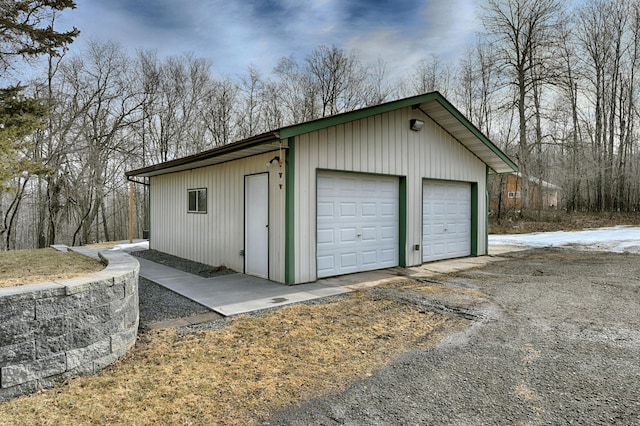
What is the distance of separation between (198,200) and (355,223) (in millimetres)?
4141

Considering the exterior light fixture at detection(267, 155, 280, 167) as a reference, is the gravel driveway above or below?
below

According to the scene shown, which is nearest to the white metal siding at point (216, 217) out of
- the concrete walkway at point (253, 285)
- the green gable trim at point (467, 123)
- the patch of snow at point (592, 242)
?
the concrete walkway at point (253, 285)

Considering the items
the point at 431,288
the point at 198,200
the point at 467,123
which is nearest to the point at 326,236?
the point at 431,288

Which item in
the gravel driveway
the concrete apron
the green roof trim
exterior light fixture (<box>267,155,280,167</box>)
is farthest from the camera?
exterior light fixture (<box>267,155,280,167</box>)

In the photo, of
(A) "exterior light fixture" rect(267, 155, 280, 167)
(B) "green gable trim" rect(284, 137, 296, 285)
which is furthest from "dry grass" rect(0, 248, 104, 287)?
(A) "exterior light fixture" rect(267, 155, 280, 167)

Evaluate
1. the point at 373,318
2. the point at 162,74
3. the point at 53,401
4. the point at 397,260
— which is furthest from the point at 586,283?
the point at 162,74

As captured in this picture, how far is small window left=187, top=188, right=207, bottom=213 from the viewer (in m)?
8.60

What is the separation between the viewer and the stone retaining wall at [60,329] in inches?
96.0

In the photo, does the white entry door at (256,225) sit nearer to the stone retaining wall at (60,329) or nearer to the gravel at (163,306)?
the gravel at (163,306)

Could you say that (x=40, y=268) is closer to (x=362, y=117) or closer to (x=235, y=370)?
(x=235, y=370)

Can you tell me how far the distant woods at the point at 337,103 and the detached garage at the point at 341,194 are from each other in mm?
10616

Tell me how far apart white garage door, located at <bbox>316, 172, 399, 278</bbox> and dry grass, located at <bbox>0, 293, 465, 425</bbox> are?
2.26 meters

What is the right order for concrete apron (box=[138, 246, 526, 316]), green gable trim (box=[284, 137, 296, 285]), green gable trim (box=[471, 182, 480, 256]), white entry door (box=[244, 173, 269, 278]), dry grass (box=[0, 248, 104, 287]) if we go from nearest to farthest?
1. dry grass (box=[0, 248, 104, 287])
2. concrete apron (box=[138, 246, 526, 316])
3. green gable trim (box=[284, 137, 296, 285])
4. white entry door (box=[244, 173, 269, 278])
5. green gable trim (box=[471, 182, 480, 256])

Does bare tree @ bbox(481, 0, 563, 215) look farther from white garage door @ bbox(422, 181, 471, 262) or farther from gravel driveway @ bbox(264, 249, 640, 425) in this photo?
gravel driveway @ bbox(264, 249, 640, 425)
